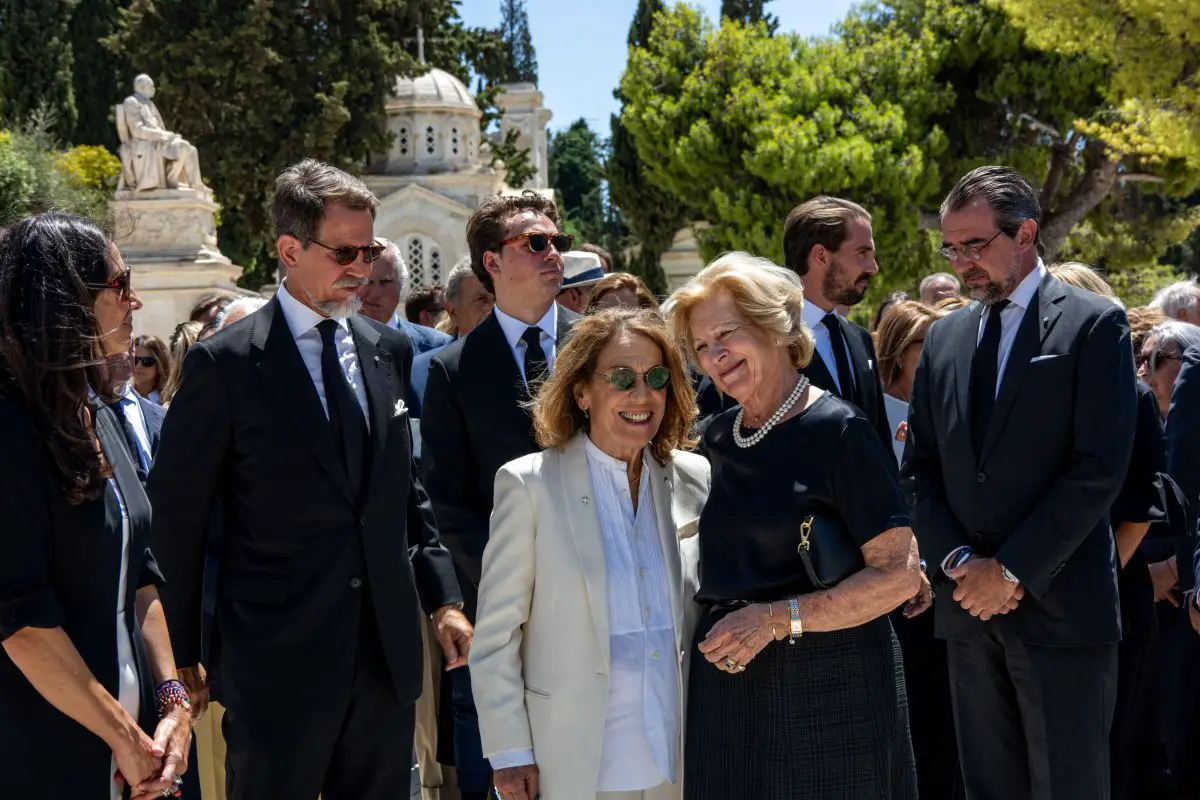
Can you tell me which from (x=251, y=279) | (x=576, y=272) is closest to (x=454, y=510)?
(x=576, y=272)

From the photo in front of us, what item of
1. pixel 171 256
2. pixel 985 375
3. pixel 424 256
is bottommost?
pixel 985 375

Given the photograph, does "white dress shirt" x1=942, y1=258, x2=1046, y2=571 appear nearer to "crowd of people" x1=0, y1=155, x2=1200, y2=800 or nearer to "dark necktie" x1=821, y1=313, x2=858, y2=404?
"crowd of people" x1=0, y1=155, x2=1200, y2=800

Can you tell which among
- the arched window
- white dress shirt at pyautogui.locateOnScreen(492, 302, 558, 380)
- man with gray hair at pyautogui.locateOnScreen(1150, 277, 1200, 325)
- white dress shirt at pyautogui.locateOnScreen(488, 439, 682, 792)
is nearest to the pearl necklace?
white dress shirt at pyautogui.locateOnScreen(488, 439, 682, 792)

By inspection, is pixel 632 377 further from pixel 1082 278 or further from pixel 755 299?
pixel 1082 278

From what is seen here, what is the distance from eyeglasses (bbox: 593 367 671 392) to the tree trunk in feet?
90.8

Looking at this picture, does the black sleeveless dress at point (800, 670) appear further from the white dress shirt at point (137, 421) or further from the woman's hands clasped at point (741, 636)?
the white dress shirt at point (137, 421)

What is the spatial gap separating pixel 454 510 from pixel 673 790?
5.42ft

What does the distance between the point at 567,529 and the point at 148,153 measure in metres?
23.4

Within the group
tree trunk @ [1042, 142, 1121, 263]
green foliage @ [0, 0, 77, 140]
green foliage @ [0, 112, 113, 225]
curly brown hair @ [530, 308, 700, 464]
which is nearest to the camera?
curly brown hair @ [530, 308, 700, 464]

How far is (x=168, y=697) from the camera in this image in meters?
3.58

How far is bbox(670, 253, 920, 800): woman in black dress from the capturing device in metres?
3.65

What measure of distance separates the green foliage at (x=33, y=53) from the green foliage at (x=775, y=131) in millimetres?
19988

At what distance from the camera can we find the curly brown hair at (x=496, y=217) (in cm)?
538

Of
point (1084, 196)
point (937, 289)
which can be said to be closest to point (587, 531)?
point (937, 289)
